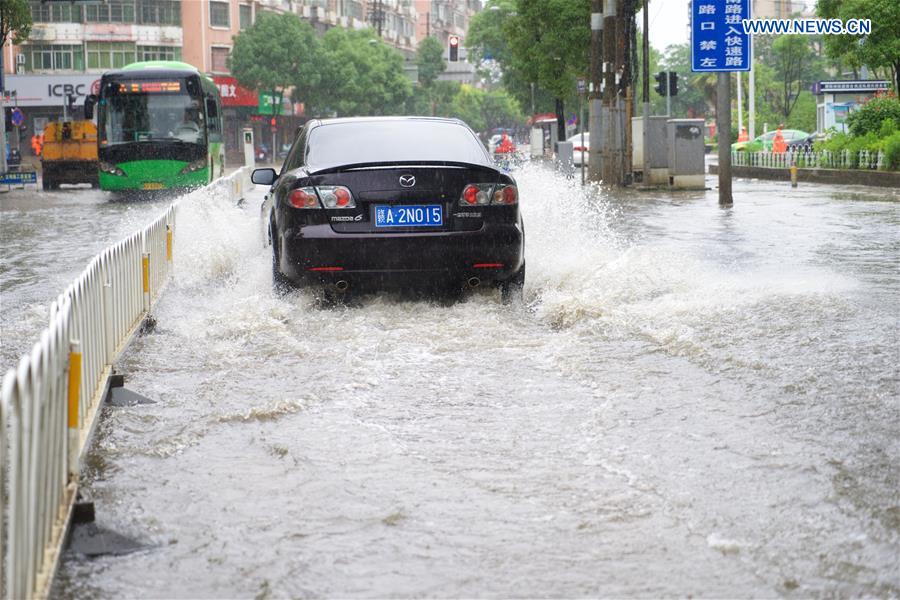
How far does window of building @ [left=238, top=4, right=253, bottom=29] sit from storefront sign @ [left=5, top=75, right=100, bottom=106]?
42.9 feet

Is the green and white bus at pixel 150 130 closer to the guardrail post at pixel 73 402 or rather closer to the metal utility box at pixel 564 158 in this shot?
the metal utility box at pixel 564 158

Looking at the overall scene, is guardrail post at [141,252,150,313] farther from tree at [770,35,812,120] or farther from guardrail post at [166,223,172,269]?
tree at [770,35,812,120]

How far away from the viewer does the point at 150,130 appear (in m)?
33.6

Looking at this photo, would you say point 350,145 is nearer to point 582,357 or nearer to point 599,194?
point 582,357

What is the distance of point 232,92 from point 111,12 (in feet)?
32.5

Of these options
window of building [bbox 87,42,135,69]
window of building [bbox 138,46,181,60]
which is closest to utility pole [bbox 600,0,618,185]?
window of building [bbox 87,42,135,69]

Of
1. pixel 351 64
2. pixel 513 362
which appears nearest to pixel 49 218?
pixel 513 362

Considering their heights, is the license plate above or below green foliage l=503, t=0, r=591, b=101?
below

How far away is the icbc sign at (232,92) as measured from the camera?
81.4m

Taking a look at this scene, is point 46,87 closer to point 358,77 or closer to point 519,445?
point 358,77

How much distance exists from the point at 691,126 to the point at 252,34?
53.3m

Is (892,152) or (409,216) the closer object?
(409,216)

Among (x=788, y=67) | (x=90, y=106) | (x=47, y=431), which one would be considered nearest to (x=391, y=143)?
(x=47, y=431)

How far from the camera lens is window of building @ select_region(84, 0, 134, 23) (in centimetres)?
7306
